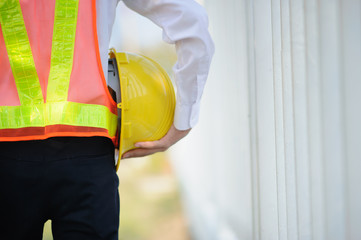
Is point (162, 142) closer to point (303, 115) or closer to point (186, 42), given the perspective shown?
point (186, 42)

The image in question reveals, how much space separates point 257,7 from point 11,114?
104 centimetres

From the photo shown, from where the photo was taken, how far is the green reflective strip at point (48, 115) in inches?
38.4

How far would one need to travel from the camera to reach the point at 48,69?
990mm

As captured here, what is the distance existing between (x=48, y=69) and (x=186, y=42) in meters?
0.41

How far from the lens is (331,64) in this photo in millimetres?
1238

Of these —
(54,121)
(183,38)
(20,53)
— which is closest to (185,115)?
(183,38)

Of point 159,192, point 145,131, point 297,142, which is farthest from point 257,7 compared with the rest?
point 159,192

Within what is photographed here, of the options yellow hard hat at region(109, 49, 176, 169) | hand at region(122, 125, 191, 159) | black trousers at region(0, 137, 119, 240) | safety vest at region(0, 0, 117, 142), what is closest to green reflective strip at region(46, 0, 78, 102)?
safety vest at region(0, 0, 117, 142)

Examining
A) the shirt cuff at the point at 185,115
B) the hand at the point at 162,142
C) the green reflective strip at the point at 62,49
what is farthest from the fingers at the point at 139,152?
the green reflective strip at the point at 62,49

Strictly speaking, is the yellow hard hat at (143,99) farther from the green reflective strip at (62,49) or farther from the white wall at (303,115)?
the white wall at (303,115)

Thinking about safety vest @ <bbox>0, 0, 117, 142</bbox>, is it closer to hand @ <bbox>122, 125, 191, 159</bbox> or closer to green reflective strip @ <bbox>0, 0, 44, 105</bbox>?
green reflective strip @ <bbox>0, 0, 44, 105</bbox>

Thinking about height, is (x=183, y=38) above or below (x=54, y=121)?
above

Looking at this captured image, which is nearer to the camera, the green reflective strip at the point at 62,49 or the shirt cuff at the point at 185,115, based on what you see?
the green reflective strip at the point at 62,49

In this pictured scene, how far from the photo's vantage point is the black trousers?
0.96 m
